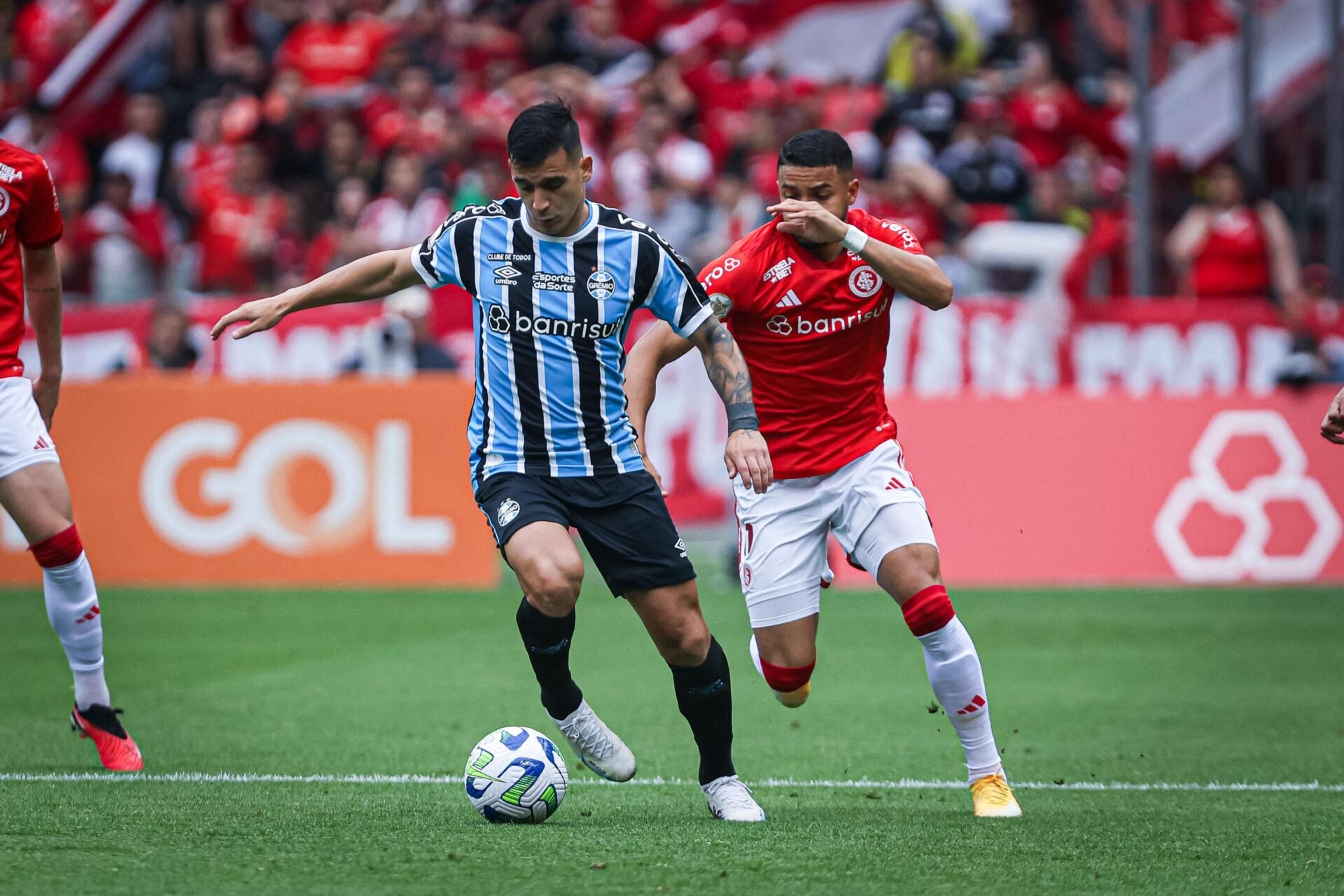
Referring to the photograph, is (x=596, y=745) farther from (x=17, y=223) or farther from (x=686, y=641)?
(x=17, y=223)

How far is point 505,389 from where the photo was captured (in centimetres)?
584

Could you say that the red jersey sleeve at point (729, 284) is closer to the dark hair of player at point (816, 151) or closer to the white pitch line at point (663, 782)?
the dark hair of player at point (816, 151)

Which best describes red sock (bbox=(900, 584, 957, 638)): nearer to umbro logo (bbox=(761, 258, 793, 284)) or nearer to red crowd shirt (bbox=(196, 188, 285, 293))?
umbro logo (bbox=(761, 258, 793, 284))

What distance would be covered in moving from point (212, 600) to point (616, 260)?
7249 millimetres

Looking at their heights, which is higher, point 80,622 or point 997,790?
point 80,622

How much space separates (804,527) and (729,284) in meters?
0.94

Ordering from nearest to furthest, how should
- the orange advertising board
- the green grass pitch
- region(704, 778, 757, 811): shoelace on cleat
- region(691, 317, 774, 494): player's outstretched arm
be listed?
the green grass pitch, region(691, 317, 774, 494): player's outstretched arm, region(704, 778, 757, 811): shoelace on cleat, the orange advertising board

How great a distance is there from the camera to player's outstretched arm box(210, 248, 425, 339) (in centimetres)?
582

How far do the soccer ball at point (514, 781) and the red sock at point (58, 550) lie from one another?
1878 mm

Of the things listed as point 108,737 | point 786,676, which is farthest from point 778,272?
point 108,737

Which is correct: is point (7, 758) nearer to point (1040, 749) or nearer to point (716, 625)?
point (1040, 749)

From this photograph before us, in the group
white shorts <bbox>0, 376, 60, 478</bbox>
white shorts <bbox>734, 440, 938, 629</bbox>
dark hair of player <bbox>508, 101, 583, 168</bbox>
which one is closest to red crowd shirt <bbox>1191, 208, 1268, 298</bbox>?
white shorts <bbox>734, 440, 938, 629</bbox>

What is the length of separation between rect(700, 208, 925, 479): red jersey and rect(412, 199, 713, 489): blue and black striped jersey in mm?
570

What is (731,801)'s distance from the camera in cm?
575
